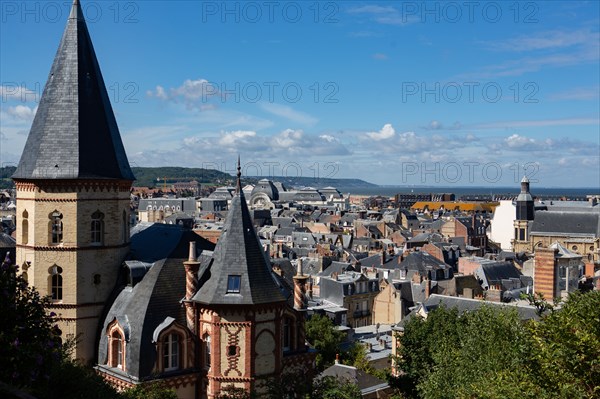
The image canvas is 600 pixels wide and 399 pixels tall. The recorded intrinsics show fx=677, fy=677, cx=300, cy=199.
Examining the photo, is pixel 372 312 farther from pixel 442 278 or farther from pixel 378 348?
pixel 378 348

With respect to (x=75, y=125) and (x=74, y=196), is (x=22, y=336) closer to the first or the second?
(x=74, y=196)

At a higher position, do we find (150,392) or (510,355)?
(510,355)

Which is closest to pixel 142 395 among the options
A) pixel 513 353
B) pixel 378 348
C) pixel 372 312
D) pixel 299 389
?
pixel 299 389

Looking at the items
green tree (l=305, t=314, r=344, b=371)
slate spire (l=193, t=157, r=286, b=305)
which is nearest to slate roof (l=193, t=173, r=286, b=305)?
slate spire (l=193, t=157, r=286, b=305)

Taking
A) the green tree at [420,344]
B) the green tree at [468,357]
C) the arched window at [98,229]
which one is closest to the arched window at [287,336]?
the green tree at [468,357]

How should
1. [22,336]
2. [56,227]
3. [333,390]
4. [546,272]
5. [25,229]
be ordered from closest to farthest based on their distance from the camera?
[22,336]
[333,390]
[56,227]
[25,229]
[546,272]

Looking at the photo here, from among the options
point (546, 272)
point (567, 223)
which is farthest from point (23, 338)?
point (567, 223)

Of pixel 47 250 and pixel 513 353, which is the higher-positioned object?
pixel 47 250
